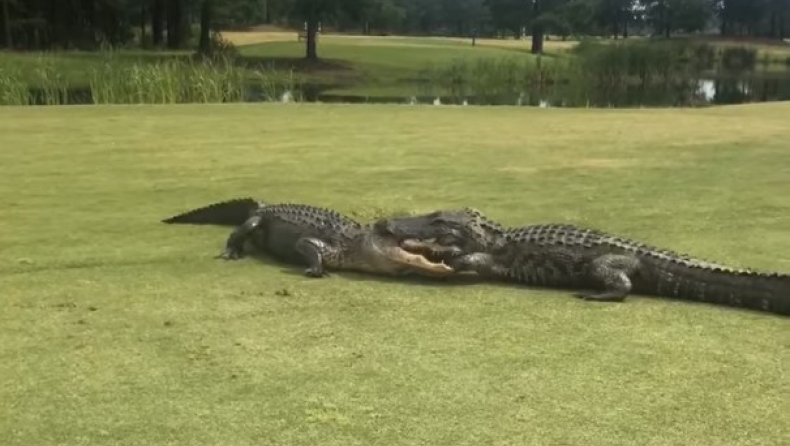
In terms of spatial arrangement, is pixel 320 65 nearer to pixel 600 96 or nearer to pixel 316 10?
pixel 316 10

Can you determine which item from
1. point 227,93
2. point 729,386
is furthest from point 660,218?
point 227,93

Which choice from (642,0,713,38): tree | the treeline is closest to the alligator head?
the treeline

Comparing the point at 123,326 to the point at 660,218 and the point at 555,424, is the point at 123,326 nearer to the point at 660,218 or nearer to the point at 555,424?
the point at 555,424

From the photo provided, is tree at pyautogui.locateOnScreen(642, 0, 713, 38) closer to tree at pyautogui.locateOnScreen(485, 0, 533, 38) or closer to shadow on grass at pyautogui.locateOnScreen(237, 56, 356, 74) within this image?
tree at pyautogui.locateOnScreen(485, 0, 533, 38)

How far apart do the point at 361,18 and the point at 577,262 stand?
106 ft

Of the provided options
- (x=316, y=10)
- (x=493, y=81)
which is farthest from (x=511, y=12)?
(x=493, y=81)

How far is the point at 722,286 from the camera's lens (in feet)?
13.6

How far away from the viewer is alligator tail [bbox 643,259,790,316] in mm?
3992

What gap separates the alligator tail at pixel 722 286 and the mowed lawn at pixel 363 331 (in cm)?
9

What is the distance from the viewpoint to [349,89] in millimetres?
26469

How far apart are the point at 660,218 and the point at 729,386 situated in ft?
9.90

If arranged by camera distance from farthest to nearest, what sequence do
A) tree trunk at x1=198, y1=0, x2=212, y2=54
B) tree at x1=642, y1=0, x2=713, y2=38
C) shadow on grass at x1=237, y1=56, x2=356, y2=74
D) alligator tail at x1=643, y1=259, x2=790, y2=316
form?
tree at x1=642, y1=0, x2=713, y2=38, tree trunk at x1=198, y1=0, x2=212, y2=54, shadow on grass at x1=237, y1=56, x2=356, y2=74, alligator tail at x1=643, y1=259, x2=790, y2=316

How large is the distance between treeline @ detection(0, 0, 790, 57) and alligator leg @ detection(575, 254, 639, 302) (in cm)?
3007

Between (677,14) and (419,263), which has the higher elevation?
(677,14)
